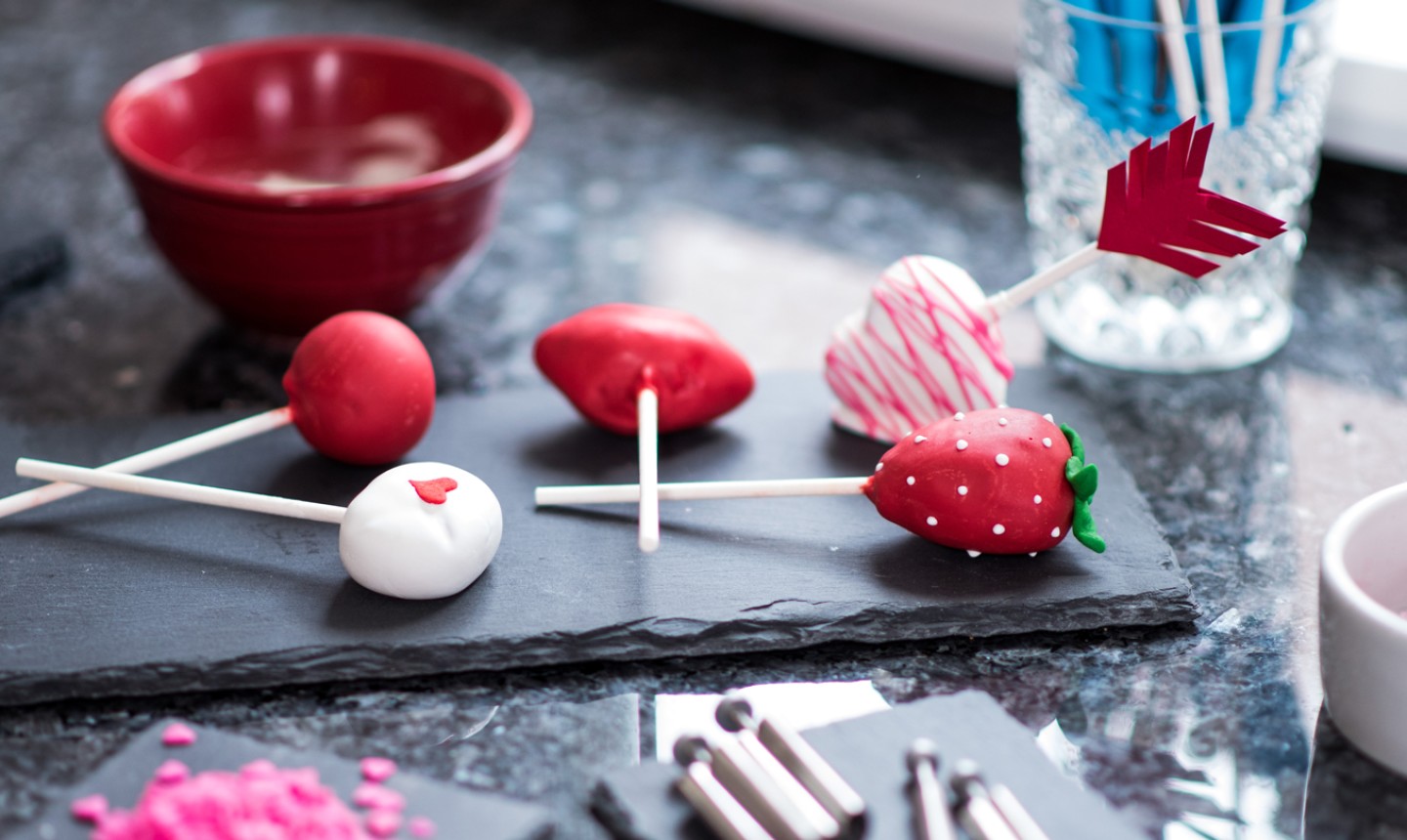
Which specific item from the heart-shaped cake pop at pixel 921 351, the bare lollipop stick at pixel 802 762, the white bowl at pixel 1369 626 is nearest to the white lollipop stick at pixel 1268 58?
the heart-shaped cake pop at pixel 921 351

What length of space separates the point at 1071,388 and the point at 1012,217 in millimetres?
297

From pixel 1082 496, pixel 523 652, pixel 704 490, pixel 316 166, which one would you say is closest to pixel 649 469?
pixel 704 490

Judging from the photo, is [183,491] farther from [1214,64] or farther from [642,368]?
[1214,64]

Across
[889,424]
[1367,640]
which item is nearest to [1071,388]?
[889,424]

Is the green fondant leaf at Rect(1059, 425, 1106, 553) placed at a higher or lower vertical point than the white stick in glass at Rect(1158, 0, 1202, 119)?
lower

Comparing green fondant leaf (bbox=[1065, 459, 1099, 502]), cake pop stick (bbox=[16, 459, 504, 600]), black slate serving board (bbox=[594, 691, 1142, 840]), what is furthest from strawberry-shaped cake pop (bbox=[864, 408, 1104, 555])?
cake pop stick (bbox=[16, 459, 504, 600])

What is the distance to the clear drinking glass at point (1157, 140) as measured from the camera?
0.92 metres

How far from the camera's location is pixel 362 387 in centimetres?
83

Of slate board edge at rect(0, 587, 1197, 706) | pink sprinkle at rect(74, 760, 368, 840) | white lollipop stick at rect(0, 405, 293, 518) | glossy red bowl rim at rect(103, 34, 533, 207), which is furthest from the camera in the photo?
glossy red bowl rim at rect(103, 34, 533, 207)

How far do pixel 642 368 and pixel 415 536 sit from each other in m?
0.21

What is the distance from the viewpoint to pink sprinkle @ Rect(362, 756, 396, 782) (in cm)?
63

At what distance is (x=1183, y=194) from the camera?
30.5 inches

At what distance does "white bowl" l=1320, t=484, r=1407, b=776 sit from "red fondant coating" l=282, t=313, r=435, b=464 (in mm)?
516

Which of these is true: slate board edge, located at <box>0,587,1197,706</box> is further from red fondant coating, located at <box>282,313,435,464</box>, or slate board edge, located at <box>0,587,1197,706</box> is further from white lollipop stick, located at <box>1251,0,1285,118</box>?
white lollipop stick, located at <box>1251,0,1285,118</box>
